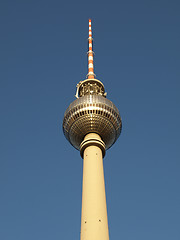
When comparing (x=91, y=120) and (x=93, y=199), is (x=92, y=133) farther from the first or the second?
(x=93, y=199)

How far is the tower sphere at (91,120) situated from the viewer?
3597cm

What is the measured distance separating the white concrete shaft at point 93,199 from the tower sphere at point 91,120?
233 centimetres

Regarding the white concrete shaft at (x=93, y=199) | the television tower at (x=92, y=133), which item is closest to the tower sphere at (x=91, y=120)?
the television tower at (x=92, y=133)

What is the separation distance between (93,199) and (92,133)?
28.4 ft

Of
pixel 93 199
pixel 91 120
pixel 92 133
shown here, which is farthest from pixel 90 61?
pixel 93 199

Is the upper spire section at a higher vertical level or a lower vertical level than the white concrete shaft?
higher

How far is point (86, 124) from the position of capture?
3575 centimetres

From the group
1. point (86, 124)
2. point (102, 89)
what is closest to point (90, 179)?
point (86, 124)

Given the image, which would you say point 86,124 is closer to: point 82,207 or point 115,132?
point 115,132

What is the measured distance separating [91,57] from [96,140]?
18.5 meters

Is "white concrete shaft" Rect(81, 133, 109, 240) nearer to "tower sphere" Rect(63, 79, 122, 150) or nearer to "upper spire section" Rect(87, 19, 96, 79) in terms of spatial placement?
"tower sphere" Rect(63, 79, 122, 150)

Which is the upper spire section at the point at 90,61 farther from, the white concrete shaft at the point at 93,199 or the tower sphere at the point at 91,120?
the white concrete shaft at the point at 93,199

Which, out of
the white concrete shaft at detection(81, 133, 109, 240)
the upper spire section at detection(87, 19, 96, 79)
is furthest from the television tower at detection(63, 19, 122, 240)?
the upper spire section at detection(87, 19, 96, 79)

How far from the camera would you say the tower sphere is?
35969 millimetres
